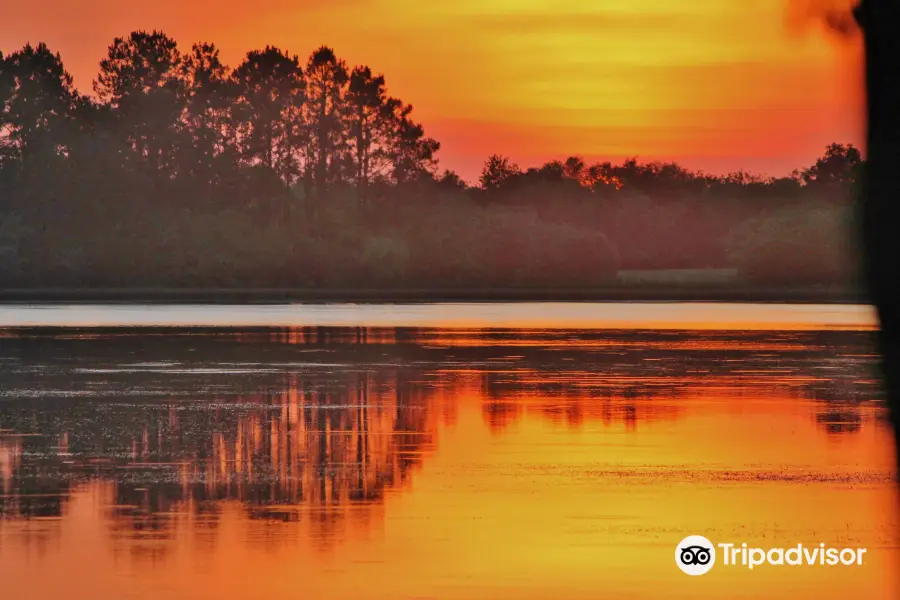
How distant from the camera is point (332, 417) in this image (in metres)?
20.3

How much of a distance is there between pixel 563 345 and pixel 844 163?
101269mm

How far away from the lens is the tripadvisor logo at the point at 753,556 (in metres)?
11.5

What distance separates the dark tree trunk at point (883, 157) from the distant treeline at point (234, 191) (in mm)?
95355

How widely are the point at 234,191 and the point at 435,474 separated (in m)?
92.3

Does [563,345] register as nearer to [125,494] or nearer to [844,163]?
[125,494]

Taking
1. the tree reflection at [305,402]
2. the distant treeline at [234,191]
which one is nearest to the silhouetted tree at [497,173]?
the distant treeline at [234,191]

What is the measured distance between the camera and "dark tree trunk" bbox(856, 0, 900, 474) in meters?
8.30

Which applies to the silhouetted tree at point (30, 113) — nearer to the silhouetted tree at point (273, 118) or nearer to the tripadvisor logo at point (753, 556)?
the silhouetted tree at point (273, 118)

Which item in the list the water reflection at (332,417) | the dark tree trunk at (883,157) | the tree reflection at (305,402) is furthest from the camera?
the tree reflection at (305,402)

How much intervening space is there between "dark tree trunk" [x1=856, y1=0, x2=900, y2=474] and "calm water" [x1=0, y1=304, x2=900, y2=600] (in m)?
2.97

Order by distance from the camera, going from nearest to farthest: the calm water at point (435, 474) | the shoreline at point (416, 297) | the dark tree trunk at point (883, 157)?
the dark tree trunk at point (883, 157), the calm water at point (435, 474), the shoreline at point (416, 297)

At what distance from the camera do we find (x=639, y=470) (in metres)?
15.8

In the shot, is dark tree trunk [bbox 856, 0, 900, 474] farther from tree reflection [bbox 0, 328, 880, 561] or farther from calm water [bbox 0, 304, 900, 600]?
tree reflection [bbox 0, 328, 880, 561]

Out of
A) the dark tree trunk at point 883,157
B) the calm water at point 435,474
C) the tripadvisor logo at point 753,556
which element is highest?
the dark tree trunk at point 883,157
